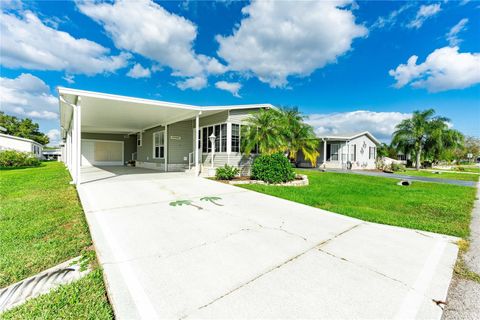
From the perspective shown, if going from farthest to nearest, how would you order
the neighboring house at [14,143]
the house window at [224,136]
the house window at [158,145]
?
the neighboring house at [14,143] → the house window at [158,145] → the house window at [224,136]

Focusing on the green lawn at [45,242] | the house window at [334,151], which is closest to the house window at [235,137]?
the green lawn at [45,242]

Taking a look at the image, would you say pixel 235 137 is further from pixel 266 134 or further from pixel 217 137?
pixel 266 134

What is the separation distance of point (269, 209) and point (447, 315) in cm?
363

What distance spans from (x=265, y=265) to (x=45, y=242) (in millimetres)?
3545

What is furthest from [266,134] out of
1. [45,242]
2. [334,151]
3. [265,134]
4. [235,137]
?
[334,151]

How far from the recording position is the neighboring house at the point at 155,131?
8.38 meters

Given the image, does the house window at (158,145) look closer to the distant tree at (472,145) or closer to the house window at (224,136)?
the house window at (224,136)

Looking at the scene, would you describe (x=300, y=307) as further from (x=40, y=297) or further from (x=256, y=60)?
(x=256, y=60)

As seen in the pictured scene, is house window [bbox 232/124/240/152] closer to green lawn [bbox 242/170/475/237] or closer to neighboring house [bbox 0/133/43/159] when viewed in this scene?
green lawn [bbox 242/170/475/237]

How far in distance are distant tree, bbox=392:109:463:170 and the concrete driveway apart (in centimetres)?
2450

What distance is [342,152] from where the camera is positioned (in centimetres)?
2106

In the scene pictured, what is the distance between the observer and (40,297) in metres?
2.06

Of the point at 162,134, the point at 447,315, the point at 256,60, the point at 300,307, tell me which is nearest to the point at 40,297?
the point at 300,307

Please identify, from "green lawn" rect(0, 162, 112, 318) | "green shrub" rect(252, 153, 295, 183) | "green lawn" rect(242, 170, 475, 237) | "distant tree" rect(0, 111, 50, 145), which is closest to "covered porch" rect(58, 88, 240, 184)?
"green lawn" rect(0, 162, 112, 318)
